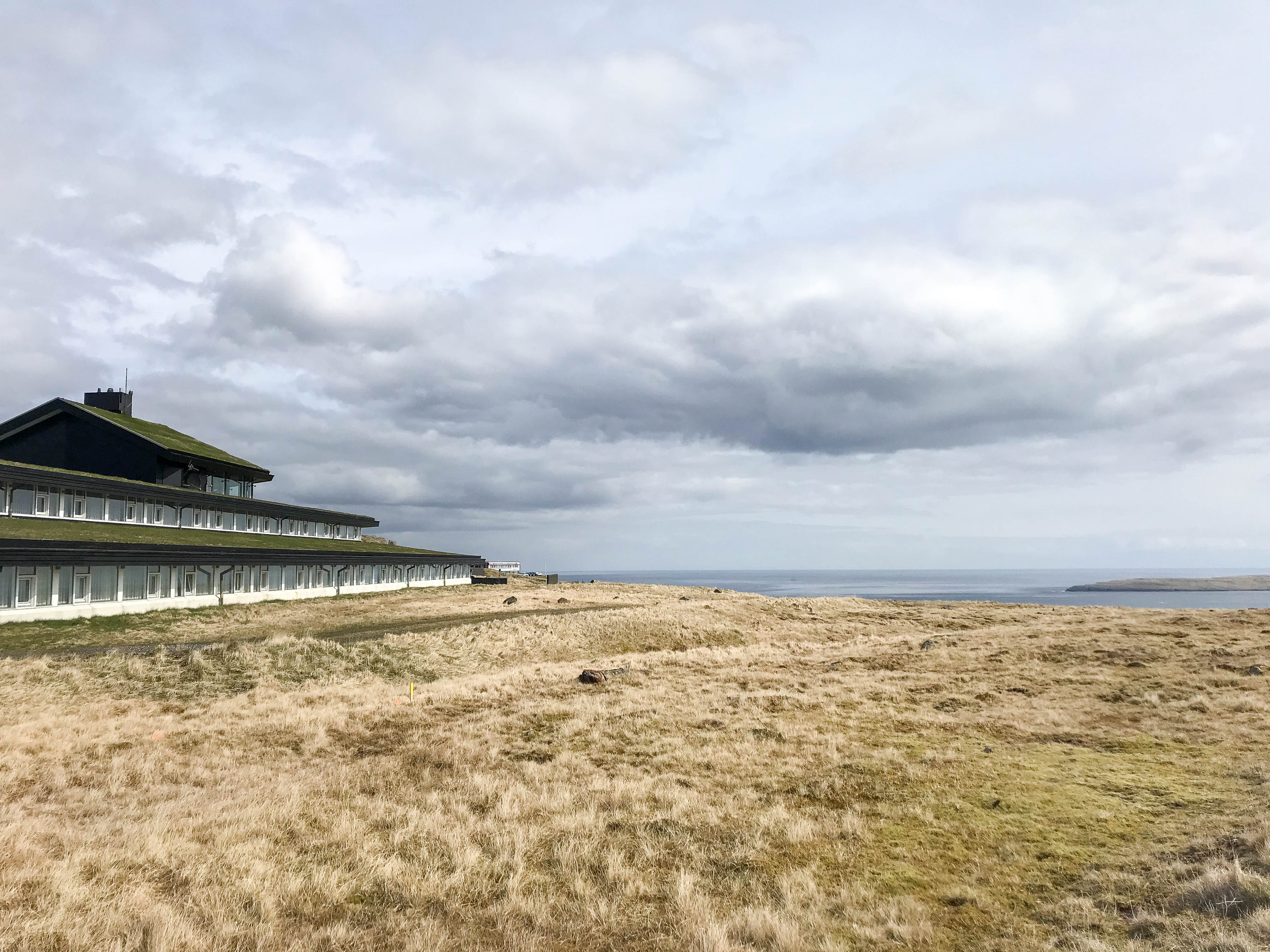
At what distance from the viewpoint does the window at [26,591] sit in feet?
139

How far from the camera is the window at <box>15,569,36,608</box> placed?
4244 centimetres

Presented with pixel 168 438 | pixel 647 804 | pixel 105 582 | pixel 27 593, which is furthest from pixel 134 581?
pixel 647 804

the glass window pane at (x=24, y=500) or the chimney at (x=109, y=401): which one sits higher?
the chimney at (x=109, y=401)

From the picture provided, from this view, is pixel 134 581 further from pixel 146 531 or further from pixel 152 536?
pixel 146 531

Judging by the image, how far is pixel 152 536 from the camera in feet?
188

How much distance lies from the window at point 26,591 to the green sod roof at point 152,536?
234 cm

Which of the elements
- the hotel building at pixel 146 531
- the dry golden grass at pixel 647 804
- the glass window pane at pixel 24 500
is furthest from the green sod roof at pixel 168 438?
the dry golden grass at pixel 647 804

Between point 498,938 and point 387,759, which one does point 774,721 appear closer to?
point 387,759

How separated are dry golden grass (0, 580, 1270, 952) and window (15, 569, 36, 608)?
44.1 ft

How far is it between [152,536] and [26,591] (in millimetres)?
14773

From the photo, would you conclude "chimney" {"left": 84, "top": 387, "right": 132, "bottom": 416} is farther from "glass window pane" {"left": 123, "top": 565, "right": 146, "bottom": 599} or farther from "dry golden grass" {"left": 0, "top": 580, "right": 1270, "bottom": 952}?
"dry golden grass" {"left": 0, "top": 580, "right": 1270, "bottom": 952}

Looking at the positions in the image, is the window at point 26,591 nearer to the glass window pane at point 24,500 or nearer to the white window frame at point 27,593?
the white window frame at point 27,593

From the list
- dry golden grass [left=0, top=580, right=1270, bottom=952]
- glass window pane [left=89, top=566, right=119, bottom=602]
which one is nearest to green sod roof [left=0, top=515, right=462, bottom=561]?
glass window pane [left=89, top=566, right=119, bottom=602]

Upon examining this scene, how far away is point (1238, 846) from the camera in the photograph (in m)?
12.2
